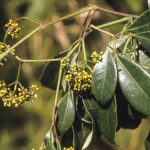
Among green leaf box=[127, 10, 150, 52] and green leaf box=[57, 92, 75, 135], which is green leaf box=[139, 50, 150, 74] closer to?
green leaf box=[127, 10, 150, 52]

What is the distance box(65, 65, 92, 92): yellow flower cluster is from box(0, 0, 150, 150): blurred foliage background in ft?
5.96

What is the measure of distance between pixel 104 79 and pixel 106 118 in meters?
0.08

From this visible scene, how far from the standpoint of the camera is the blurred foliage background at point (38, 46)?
10.0 feet

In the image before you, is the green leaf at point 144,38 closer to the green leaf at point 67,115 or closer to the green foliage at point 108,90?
the green foliage at point 108,90

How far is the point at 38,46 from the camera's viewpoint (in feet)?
10.5

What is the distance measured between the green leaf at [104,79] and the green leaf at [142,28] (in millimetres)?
74

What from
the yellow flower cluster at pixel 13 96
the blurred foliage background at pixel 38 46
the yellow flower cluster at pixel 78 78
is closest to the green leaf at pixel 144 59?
the yellow flower cluster at pixel 78 78

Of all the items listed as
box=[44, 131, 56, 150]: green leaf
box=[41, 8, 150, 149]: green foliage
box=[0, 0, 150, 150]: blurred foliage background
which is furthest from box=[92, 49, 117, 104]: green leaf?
box=[0, 0, 150, 150]: blurred foliage background

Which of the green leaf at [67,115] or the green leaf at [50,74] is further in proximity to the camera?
the green leaf at [50,74]

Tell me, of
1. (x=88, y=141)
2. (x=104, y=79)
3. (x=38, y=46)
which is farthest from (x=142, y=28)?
(x=38, y=46)

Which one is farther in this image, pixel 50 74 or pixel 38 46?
pixel 38 46

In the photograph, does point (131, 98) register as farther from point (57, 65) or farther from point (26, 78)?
point (26, 78)

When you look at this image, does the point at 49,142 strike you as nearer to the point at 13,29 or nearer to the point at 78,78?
the point at 78,78

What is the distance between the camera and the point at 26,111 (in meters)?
3.28
